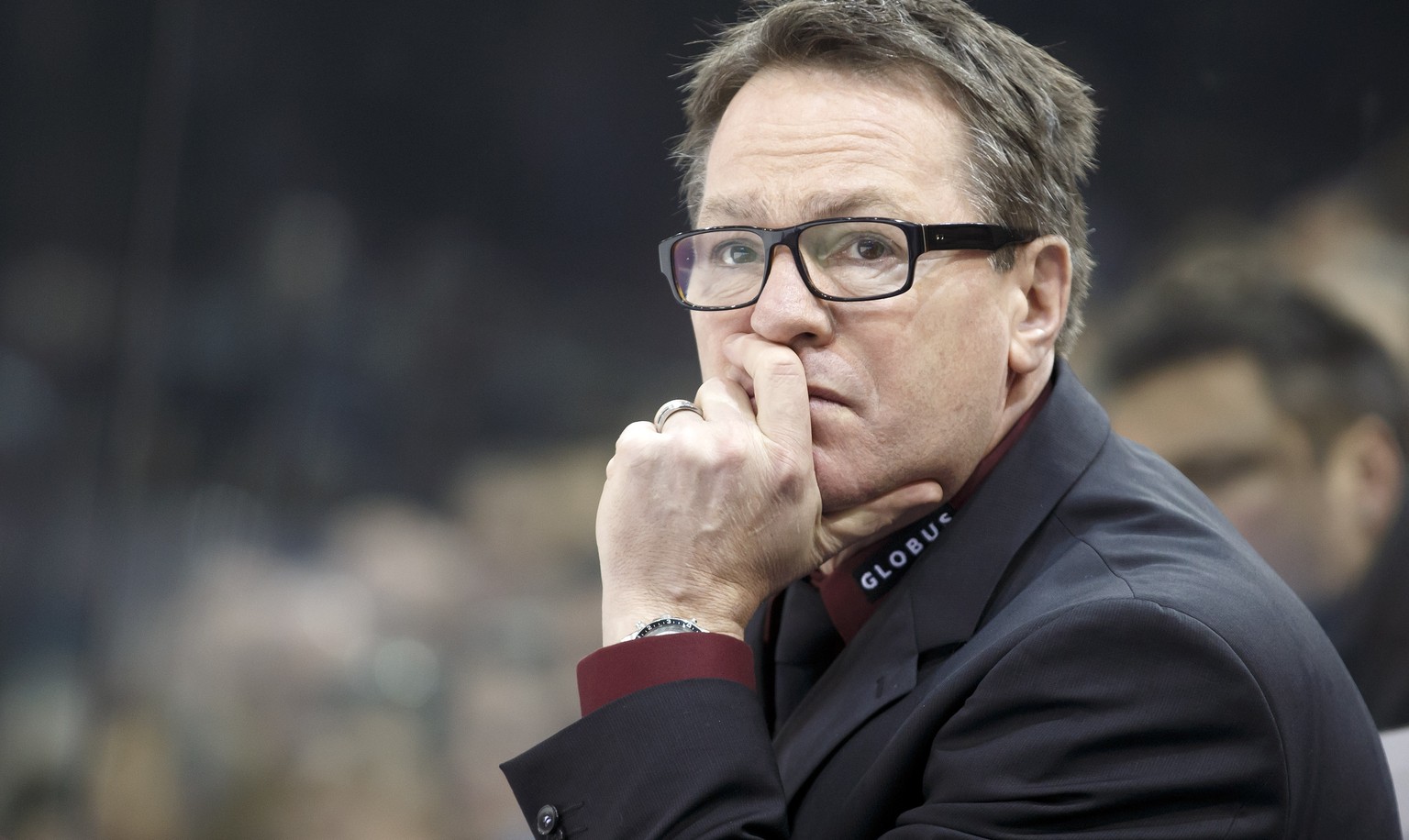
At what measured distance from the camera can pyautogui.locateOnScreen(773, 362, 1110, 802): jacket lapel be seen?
4.21ft

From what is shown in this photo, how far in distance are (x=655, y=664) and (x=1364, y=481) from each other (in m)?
2.03

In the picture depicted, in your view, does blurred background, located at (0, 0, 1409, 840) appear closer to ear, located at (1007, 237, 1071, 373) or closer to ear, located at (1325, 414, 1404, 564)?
ear, located at (1325, 414, 1404, 564)

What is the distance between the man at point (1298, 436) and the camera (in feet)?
8.21

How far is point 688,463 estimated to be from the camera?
4.15ft

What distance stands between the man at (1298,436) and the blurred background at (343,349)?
19cm

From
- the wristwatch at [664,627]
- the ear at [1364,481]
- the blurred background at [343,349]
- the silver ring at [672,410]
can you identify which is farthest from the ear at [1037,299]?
the ear at [1364,481]

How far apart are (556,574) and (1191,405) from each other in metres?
1.52

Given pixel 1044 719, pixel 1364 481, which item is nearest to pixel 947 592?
pixel 1044 719

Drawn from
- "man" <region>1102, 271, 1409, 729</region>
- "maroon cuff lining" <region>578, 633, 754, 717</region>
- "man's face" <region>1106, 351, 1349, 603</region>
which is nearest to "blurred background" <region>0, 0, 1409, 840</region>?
"man" <region>1102, 271, 1409, 729</region>

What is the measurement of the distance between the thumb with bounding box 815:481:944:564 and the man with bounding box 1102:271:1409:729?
1.41 meters

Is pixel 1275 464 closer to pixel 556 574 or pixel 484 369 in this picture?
pixel 556 574

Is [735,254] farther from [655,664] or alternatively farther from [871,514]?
[655,664]

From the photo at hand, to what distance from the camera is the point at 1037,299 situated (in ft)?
4.87

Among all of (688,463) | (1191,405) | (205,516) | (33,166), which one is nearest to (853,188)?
(688,463)
